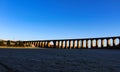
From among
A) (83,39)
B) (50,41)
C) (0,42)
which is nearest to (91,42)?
(83,39)

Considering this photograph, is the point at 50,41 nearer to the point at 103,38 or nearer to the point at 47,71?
the point at 103,38

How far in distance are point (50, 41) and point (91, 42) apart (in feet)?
36.5

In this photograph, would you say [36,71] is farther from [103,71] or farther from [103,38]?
[103,38]

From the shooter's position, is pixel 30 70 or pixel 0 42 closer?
pixel 30 70

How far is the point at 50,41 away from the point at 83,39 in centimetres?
886

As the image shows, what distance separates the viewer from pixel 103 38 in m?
39.8

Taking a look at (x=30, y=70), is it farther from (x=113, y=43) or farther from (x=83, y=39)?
(x=83, y=39)

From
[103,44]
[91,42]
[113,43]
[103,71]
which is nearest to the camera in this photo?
[103,71]

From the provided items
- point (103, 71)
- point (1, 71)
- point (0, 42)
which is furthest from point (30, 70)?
point (0, 42)

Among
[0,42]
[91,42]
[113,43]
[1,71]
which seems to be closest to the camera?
[1,71]

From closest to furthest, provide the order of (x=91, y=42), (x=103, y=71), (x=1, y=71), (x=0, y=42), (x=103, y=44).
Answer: (x=1, y=71), (x=103, y=71), (x=0, y=42), (x=103, y=44), (x=91, y=42)

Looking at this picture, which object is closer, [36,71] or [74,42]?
[36,71]

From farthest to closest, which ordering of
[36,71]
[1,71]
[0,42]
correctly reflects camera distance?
[0,42] < [36,71] < [1,71]

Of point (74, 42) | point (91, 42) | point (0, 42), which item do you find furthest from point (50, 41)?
point (0, 42)
